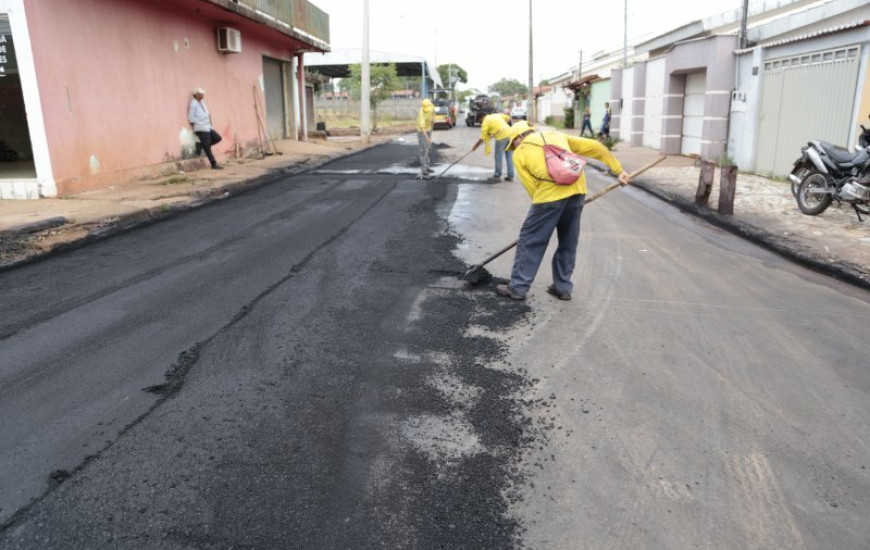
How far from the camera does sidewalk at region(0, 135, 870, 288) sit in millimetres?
6828

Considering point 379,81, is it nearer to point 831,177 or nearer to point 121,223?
point 121,223

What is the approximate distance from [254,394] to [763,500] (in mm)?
2533

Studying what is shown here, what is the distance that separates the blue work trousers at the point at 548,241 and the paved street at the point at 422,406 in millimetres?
221

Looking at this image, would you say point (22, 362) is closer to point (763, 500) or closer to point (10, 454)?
point (10, 454)

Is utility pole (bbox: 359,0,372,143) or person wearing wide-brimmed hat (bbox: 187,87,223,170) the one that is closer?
person wearing wide-brimmed hat (bbox: 187,87,223,170)

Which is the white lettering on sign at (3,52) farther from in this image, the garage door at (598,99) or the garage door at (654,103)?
the garage door at (598,99)

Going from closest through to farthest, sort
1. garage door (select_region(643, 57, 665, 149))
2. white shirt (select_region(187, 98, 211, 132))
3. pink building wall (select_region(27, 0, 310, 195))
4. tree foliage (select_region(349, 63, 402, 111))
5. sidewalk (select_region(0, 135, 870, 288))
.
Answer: sidewalk (select_region(0, 135, 870, 288)), pink building wall (select_region(27, 0, 310, 195)), white shirt (select_region(187, 98, 211, 132)), garage door (select_region(643, 57, 665, 149)), tree foliage (select_region(349, 63, 402, 111))

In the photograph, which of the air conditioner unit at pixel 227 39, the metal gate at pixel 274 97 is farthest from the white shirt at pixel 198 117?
the metal gate at pixel 274 97

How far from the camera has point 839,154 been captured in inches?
345

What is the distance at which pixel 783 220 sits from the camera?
8.70 m

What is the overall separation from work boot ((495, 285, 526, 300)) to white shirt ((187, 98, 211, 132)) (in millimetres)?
10616

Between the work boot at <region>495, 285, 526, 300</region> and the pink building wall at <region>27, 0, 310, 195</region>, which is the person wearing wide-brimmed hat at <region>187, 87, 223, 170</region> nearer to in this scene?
the pink building wall at <region>27, 0, 310, 195</region>

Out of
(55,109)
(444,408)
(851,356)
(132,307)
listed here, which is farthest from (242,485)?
(55,109)

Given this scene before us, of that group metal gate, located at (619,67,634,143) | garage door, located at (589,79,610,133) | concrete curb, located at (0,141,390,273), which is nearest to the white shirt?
concrete curb, located at (0,141,390,273)
